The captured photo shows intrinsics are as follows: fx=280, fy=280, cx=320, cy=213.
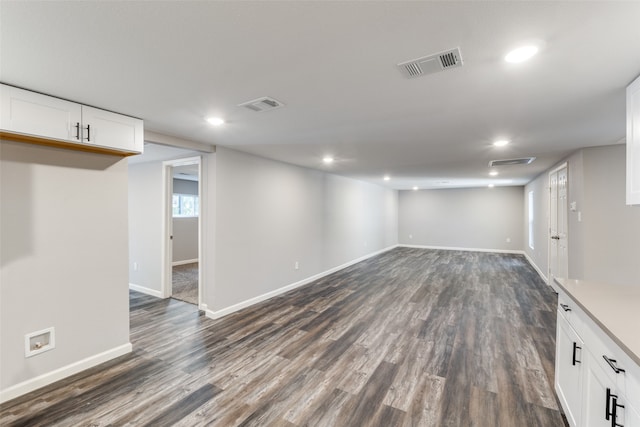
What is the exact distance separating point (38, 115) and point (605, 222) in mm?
5963

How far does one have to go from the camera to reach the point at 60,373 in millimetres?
2406

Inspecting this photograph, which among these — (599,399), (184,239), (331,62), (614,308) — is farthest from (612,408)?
(184,239)

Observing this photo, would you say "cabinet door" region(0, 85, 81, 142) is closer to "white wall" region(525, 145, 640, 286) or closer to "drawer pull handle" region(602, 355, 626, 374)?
"drawer pull handle" region(602, 355, 626, 374)

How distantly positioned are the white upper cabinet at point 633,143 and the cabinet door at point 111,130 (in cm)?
382

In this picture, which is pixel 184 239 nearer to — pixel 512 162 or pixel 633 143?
pixel 512 162

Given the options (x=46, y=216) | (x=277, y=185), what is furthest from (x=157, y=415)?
(x=277, y=185)

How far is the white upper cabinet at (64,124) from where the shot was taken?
6.40ft

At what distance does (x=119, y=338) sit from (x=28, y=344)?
2.25 ft

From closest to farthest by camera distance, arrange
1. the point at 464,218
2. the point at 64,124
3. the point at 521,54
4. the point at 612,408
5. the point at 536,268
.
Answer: the point at 612,408 → the point at 521,54 → the point at 64,124 → the point at 536,268 → the point at 464,218

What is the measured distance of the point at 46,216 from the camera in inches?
92.6

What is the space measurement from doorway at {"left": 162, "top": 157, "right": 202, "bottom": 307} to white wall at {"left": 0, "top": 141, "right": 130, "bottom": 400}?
5.40 ft

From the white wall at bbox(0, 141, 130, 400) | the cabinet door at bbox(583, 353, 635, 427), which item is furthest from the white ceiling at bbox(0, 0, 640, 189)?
the cabinet door at bbox(583, 353, 635, 427)

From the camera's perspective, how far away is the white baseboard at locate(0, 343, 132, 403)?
85.2 inches

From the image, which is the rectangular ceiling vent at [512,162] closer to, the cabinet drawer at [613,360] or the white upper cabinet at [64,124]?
Answer: the cabinet drawer at [613,360]
